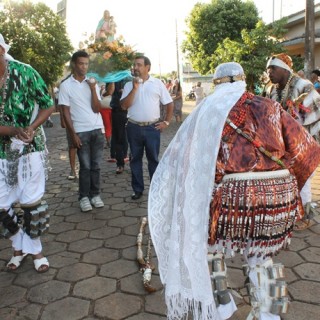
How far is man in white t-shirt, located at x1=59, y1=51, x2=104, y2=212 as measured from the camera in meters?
A: 4.66

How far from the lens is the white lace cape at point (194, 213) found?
2.17m

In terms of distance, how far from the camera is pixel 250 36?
15.3m

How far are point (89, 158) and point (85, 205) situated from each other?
2.21ft

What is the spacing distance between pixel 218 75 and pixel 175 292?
1.45 m

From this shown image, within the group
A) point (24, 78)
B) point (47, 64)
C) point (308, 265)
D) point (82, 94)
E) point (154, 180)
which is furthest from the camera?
point (47, 64)

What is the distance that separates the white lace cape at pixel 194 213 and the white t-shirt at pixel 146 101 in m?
2.67

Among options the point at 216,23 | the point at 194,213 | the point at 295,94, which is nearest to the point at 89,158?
the point at 295,94

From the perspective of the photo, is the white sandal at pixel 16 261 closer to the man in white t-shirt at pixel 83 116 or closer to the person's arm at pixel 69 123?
the man in white t-shirt at pixel 83 116

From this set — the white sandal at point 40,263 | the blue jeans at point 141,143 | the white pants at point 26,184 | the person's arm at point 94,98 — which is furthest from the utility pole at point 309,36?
the white sandal at point 40,263

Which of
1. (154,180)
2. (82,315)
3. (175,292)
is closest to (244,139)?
(154,180)

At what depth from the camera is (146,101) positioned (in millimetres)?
5012

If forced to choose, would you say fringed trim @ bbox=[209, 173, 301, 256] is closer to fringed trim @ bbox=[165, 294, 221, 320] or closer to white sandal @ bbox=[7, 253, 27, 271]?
fringed trim @ bbox=[165, 294, 221, 320]

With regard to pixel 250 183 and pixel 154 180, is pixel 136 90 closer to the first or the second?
pixel 154 180

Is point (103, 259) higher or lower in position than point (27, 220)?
lower
